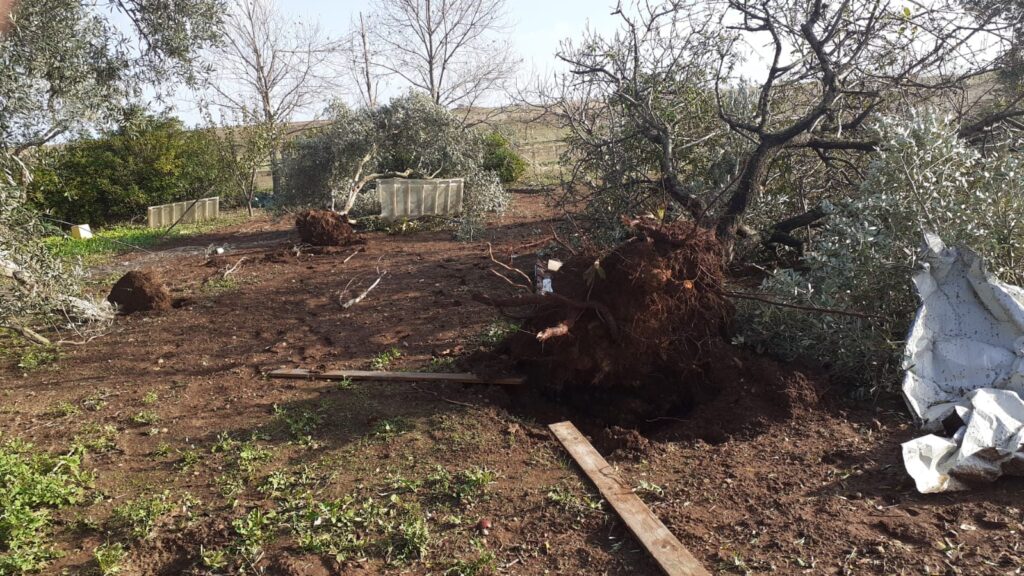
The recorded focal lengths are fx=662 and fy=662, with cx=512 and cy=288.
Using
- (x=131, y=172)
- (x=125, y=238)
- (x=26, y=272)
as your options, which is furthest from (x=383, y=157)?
(x=26, y=272)

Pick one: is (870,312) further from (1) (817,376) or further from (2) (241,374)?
(2) (241,374)

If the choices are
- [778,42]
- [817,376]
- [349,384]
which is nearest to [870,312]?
[817,376]

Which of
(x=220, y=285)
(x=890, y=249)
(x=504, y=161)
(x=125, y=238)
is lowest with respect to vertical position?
(x=220, y=285)

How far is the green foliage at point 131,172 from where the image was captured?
14.6 m

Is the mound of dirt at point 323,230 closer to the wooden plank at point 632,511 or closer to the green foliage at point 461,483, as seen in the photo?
the wooden plank at point 632,511

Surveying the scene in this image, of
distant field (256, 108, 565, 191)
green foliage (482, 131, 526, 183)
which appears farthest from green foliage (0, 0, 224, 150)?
green foliage (482, 131, 526, 183)

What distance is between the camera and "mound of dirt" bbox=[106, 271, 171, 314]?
22.2 feet

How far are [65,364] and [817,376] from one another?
18.6 ft

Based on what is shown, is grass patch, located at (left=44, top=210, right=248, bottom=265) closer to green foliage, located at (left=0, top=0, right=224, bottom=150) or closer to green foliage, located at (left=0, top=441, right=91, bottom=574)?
green foliage, located at (left=0, top=0, right=224, bottom=150)

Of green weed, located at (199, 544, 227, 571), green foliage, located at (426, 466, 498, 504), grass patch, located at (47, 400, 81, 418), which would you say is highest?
green foliage, located at (426, 466, 498, 504)

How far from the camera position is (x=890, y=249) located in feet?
14.2

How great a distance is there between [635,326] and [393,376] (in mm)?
1763

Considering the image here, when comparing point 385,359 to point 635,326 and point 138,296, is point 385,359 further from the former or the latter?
point 138,296

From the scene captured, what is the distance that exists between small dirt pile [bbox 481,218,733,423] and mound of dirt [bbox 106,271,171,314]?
169 inches
